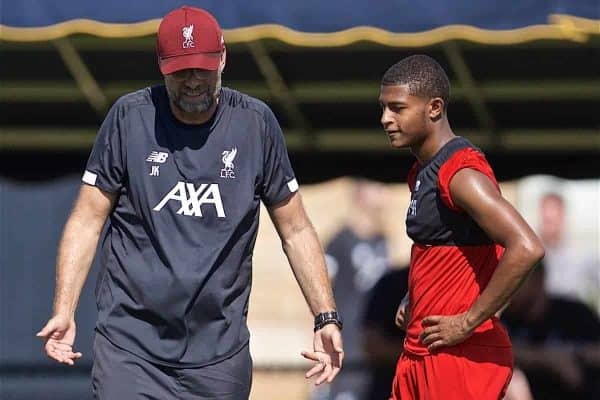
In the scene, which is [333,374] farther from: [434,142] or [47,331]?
[47,331]

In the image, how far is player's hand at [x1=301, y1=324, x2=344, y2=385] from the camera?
472cm

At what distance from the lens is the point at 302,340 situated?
14.5m

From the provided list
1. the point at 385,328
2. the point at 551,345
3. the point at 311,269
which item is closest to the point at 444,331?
the point at 311,269

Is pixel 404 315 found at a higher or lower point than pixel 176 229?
lower

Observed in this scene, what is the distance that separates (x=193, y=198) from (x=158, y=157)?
7.8 inches

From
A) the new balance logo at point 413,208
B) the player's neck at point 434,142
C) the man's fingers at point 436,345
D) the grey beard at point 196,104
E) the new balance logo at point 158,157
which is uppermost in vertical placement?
the grey beard at point 196,104

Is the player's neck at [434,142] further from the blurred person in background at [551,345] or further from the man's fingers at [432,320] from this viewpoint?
the blurred person in background at [551,345]

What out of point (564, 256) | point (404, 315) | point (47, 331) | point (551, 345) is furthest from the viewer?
point (564, 256)

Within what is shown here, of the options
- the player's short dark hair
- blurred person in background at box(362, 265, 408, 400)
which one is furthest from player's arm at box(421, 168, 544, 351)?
blurred person in background at box(362, 265, 408, 400)

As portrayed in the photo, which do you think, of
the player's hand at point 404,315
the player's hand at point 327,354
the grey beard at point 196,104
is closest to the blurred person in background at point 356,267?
the player's hand at point 404,315

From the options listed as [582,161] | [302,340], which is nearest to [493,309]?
[582,161]

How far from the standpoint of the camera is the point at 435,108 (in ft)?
15.6

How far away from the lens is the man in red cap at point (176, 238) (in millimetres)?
4641

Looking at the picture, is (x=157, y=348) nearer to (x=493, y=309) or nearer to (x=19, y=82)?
(x=493, y=309)
